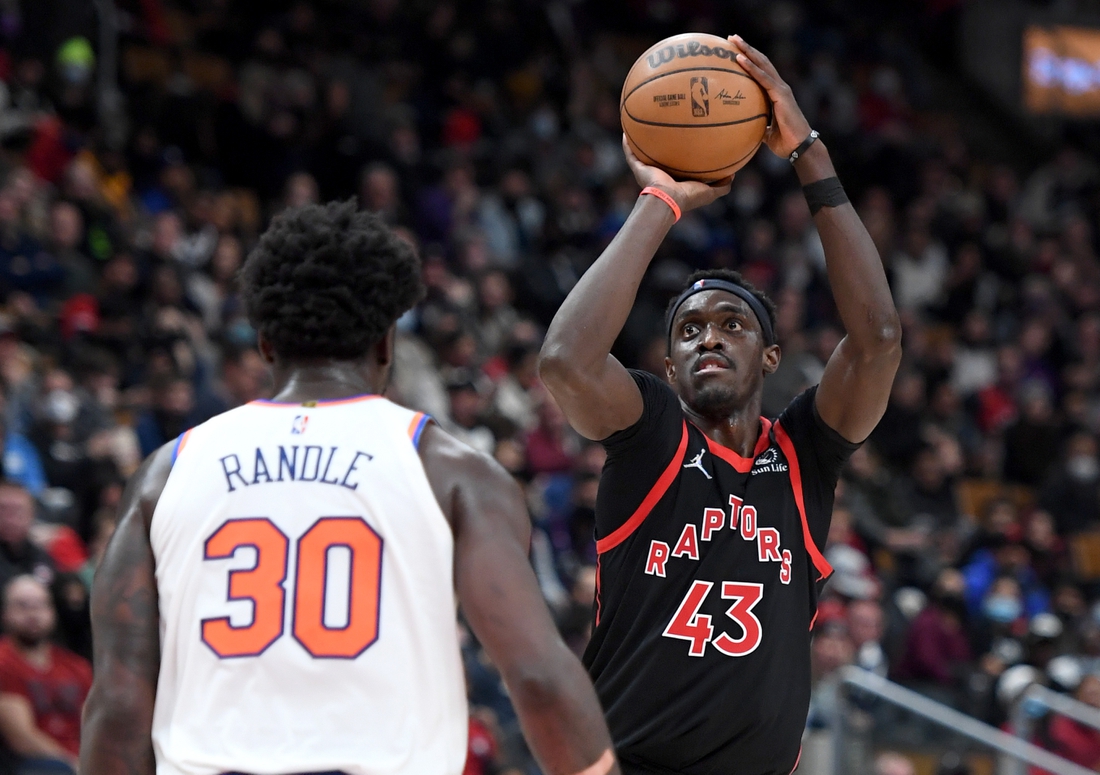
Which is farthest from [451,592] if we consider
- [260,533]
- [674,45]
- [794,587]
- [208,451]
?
[674,45]

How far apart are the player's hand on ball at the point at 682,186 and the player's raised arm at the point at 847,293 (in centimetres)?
25

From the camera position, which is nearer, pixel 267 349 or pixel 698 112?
pixel 267 349

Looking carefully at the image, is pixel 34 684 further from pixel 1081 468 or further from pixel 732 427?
pixel 1081 468

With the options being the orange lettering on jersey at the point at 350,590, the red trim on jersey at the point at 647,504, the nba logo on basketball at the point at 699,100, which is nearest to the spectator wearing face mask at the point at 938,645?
the red trim on jersey at the point at 647,504

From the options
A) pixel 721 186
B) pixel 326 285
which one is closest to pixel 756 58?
pixel 721 186

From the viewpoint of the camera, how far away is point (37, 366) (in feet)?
29.5

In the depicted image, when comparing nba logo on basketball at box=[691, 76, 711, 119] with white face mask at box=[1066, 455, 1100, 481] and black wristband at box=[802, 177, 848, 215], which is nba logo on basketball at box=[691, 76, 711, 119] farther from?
white face mask at box=[1066, 455, 1100, 481]

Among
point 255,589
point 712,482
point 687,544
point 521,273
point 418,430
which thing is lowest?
point 521,273

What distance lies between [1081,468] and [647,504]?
33.6 ft

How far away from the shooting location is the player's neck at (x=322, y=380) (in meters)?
2.91

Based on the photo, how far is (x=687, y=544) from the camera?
12.5 ft

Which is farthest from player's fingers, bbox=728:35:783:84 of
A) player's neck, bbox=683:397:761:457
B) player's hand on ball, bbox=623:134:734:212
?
player's neck, bbox=683:397:761:457

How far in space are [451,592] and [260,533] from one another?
386mm

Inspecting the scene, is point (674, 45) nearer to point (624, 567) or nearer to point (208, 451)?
point (624, 567)
